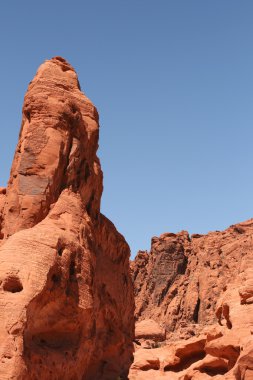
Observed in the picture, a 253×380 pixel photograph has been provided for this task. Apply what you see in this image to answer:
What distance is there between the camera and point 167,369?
2542 cm

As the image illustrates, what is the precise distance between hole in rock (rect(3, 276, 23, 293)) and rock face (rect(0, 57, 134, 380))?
0.09 ft

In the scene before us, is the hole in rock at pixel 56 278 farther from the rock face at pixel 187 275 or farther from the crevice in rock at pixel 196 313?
the crevice in rock at pixel 196 313

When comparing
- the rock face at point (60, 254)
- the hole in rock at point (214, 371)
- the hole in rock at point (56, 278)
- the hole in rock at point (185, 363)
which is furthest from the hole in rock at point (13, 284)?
the hole in rock at point (185, 363)

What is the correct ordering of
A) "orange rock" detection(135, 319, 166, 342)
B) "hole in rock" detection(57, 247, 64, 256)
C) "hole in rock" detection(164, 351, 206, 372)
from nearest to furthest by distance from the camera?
"hole in rock" detection(57, 247, 64, 256)
"hole in rock" detection(164, 351, 206, 372)
"orange rock" detection(135, 319, 166, 342)

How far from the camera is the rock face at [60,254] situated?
1609cm

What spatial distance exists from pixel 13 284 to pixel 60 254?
2.29m


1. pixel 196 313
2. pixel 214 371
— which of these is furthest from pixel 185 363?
pixel 196 313

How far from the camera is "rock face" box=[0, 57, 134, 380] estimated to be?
16.1 metres

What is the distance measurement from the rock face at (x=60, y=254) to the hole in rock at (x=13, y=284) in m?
0.03

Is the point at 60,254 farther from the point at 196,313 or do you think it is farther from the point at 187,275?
the point at 187,275

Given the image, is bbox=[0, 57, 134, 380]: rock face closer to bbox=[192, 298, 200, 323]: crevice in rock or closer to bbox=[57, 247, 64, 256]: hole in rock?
bbox=[57, 247, 64, 256]: hole in rock

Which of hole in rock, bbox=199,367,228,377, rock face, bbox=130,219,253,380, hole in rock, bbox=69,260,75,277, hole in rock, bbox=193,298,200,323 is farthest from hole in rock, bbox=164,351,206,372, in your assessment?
hole in rock, bbox=193,298,200,323

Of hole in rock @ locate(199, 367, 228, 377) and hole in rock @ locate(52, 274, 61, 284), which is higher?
hole in rock @ locate(52, 274, 61, 284)

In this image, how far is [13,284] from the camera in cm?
1616
